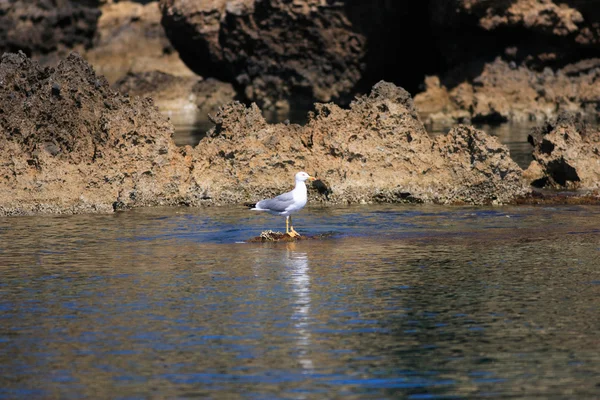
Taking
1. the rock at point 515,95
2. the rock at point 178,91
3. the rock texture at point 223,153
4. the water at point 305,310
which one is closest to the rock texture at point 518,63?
the rock at point 515,95

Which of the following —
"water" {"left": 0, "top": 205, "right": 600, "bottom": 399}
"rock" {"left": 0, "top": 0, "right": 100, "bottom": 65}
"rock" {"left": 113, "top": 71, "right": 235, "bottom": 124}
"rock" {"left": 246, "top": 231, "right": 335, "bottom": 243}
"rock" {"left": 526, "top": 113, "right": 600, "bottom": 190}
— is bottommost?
"water" {"left": 0, "top": 205, "right": 600, "bottom": 399}

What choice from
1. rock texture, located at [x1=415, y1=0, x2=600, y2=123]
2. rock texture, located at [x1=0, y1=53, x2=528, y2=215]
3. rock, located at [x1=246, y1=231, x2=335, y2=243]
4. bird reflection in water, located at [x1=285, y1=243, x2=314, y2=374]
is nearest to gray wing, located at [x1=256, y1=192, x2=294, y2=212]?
rock, located at [x1=246, y1=231, x2=335, y2=243]

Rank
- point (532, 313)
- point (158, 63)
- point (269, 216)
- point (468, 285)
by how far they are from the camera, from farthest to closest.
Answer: point (158, 63) < point (269, 216) < point (468, 285) < point (532, 313)

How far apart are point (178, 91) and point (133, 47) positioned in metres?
8.92

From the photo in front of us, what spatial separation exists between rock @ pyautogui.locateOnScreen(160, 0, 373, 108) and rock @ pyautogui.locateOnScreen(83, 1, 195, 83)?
12.2 ft

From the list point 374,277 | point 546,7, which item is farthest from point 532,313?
point 546,7

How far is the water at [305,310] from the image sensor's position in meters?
11.2

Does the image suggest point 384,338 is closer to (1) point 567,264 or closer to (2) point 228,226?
(1) point 567,264

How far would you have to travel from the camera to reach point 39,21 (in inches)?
2911

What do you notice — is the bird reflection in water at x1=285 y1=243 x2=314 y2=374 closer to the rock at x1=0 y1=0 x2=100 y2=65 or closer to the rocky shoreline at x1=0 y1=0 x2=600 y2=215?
the rocky shoreline at x1=0 y1=0 x2=600 y2=215

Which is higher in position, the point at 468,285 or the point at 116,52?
the point at 116,52

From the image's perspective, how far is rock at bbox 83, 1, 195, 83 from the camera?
73062mm

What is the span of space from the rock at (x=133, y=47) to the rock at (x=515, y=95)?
22178 millimetres

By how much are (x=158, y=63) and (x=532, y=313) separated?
202 feet
